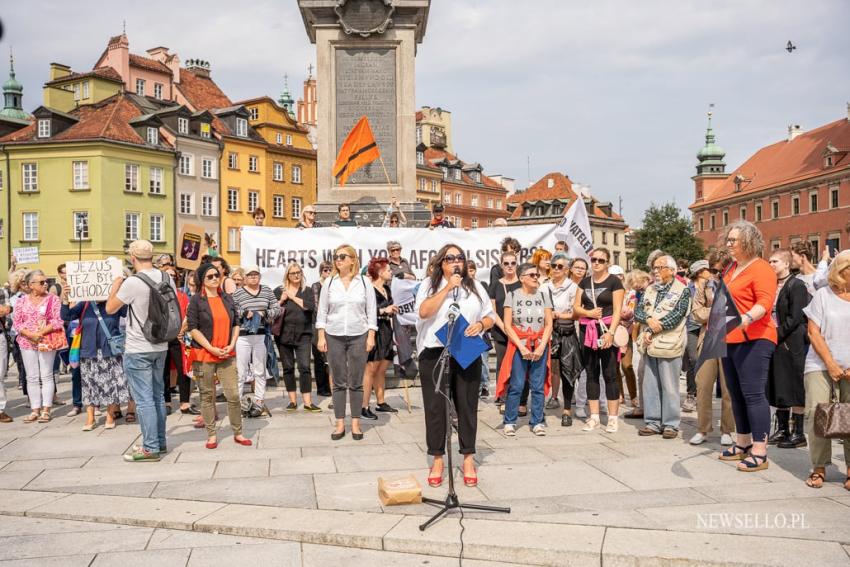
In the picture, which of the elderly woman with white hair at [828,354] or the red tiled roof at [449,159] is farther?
the red tiled roof at [449,159]

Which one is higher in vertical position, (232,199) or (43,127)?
(43,127)

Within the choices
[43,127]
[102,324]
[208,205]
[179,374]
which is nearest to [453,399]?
[102,324]

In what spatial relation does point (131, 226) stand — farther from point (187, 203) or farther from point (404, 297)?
Answer: point (404, 297)

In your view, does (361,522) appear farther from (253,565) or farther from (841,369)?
(841,369)

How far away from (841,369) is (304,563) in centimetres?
439

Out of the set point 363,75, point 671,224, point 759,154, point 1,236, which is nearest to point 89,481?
point 363,75

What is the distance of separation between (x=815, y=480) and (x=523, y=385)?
3.15 meters

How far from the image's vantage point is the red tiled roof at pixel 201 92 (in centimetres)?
6166

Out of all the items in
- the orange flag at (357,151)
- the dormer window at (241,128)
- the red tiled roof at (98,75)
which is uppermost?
the red tiled roof at (98,75)

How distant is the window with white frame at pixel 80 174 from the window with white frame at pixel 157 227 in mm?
4828

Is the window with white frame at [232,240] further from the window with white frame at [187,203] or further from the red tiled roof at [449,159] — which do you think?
the red tiled roof at [449,159]

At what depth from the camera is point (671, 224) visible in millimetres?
72188

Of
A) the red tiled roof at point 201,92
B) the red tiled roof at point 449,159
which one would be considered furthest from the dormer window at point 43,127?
the red tiled roof at point 449,159

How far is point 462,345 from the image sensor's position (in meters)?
6.23
